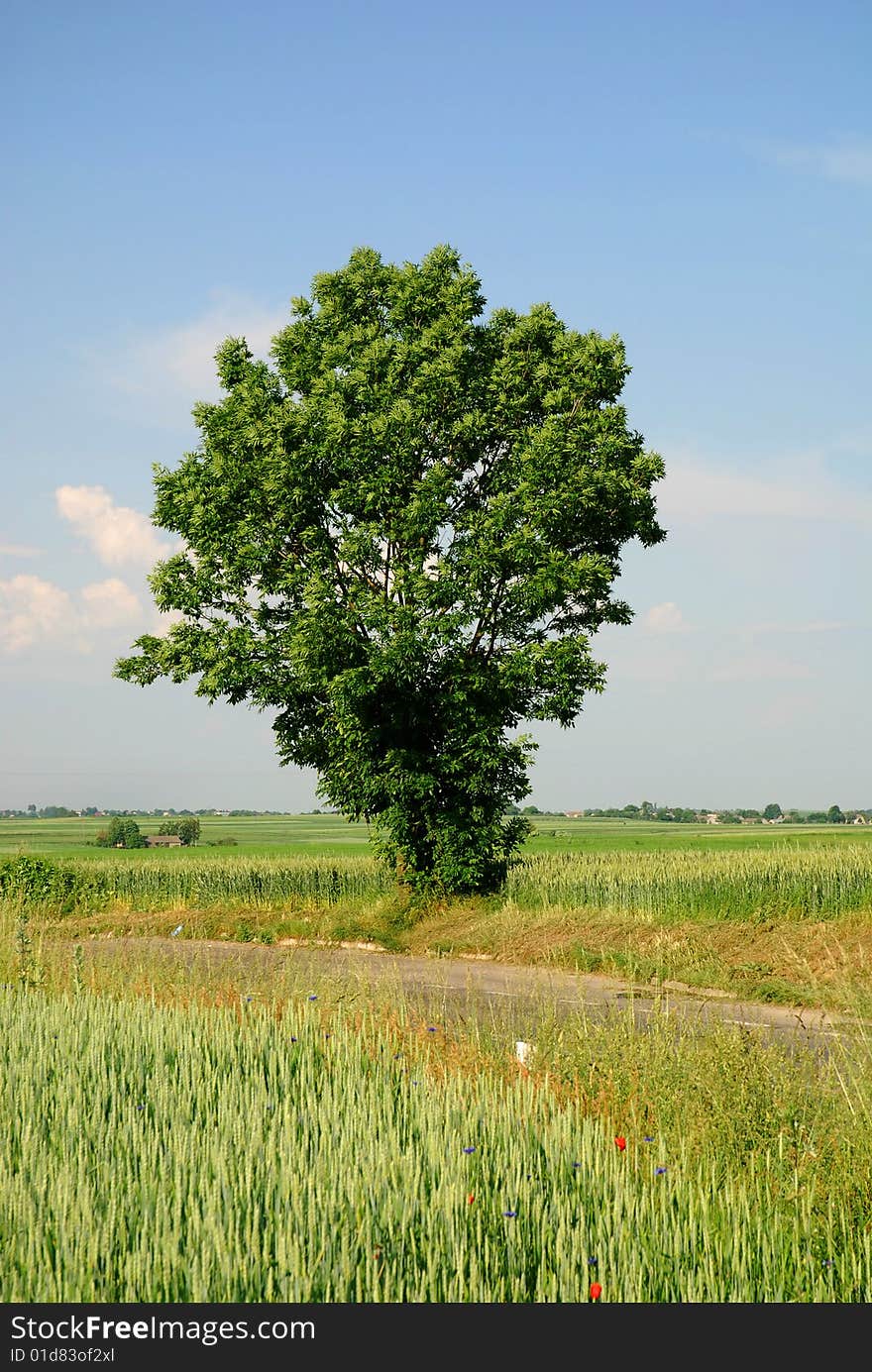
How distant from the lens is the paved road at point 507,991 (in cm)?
977

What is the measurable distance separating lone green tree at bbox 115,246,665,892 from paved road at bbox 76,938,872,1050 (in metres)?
4.71

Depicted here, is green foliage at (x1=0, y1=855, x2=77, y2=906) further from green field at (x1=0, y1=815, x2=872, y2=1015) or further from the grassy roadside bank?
the grassy roadside bank

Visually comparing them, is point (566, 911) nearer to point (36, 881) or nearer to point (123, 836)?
point (36, 881)

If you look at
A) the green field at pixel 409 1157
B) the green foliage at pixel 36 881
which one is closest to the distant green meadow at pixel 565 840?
the green foliage at pixel 36 881

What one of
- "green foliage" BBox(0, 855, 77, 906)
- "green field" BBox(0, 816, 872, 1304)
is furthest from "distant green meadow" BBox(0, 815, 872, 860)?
"green field" BBox(0, 816, 872, 1304)

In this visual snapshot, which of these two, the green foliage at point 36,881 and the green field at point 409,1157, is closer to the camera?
the green field at point 409,1157

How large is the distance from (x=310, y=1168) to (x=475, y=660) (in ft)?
61.7

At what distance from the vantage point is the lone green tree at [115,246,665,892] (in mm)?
22609

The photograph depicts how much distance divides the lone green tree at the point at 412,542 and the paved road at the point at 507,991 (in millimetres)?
4709

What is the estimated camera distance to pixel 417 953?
20.6 meters

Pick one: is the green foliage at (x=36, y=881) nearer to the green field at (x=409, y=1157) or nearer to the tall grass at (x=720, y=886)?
the tall grass at (x=720, y=886)

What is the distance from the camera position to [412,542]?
2398 cm

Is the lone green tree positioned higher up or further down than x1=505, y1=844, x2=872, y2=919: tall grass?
higher up

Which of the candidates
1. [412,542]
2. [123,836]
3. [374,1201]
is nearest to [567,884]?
[412,542]
